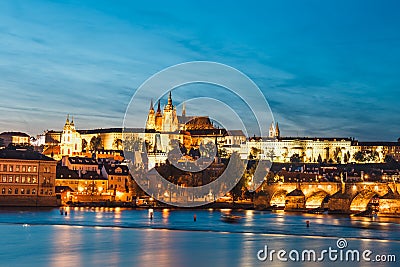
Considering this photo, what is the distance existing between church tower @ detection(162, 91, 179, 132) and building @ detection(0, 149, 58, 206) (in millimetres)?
57842

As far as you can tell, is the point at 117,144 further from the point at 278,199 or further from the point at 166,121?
the point at 278,199

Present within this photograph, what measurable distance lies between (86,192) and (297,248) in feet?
114

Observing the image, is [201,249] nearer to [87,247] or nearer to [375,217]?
[87,247]

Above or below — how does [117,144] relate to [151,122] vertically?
below

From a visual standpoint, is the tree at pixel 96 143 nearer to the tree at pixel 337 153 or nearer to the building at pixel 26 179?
the tree at pixel 337 153

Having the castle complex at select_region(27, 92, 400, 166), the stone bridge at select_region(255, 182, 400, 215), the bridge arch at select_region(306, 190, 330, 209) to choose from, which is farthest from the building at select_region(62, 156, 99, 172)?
the castle complex at select_region(27, 92, 400, 166)

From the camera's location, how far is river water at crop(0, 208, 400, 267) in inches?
973

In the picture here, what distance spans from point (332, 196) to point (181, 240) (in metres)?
22.6

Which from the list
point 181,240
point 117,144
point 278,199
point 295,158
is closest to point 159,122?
point 117,144

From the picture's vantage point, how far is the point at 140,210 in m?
53.6

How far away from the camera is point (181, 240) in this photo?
102 feet

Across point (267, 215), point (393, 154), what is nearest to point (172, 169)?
point (267, 215)

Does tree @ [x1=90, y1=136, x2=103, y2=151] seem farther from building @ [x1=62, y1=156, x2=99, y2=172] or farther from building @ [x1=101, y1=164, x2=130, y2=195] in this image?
building @ [x1=101, y1=164, x2=130, y2=195]

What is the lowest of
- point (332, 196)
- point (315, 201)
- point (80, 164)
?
point (315, 201)
